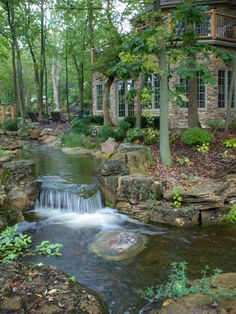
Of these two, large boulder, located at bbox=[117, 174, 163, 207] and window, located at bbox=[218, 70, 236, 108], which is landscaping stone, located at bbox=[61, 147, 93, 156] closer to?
large boulder, located at bbox=[117, 174, 163, 207]

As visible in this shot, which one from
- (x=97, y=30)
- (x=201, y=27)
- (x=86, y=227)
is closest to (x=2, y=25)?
(x=97, y=30)

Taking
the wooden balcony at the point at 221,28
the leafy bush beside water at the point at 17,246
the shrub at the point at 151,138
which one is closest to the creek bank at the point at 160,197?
the leafy bush beside water at the point at 17,246

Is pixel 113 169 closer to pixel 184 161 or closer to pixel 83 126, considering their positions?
pixel 184 161

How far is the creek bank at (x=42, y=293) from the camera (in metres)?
3.52

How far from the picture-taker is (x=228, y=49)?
1662 cm

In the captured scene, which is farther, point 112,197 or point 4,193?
point 112,197

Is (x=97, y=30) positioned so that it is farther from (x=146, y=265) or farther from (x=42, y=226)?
(x=146, y=265)

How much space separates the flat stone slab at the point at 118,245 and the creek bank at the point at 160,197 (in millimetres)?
1136

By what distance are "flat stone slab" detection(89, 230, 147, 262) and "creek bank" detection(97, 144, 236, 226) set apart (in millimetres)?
1136

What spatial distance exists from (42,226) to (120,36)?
34.8 feet

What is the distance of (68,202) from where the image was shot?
862 centimetres

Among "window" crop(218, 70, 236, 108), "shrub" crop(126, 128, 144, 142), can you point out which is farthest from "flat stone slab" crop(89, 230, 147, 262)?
"window" crop(218, 70, 236, 108)

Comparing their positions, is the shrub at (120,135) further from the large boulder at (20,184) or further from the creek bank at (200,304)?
the creek bank at (200,304)

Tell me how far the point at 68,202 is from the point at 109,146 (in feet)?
17.4
